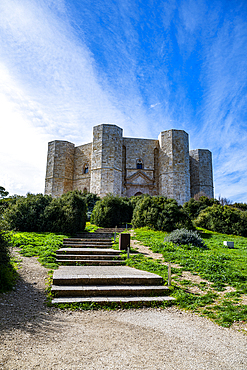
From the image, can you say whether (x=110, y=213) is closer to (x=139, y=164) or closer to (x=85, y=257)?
(x=85, y=257)

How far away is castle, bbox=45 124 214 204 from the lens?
89.5 feet

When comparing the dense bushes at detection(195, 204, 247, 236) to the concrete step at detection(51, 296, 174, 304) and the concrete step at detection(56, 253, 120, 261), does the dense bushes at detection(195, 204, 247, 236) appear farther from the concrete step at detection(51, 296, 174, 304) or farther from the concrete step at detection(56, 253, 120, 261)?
the concrete step at detection(51, 296, 174, 304)

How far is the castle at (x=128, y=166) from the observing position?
1073 inches

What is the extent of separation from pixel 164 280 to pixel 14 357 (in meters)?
3.57

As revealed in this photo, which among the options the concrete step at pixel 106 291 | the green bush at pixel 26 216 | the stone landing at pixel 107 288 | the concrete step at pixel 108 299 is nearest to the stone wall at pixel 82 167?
the green bush at pixel 26 216

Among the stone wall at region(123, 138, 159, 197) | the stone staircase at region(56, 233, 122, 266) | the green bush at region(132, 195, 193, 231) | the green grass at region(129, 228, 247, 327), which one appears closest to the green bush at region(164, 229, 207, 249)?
the green grass at region(129, 228, 247, 327)

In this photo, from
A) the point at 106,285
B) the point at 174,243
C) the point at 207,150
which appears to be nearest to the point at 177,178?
the point at 207,150

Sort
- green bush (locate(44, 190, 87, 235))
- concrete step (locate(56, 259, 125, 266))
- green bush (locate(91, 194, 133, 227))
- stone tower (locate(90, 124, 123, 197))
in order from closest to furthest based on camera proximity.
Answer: concrete step (locate(56, 259, 125, 266))
green bush (locate(44, 190, 87, 235))
green bush (locate(91, 194, 133, 227))
stone tower (locate(90, 124, 123, 197))

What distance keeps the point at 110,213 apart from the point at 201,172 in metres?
20.7

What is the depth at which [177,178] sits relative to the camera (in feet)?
90.6

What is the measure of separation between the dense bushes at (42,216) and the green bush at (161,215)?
12.6 ft

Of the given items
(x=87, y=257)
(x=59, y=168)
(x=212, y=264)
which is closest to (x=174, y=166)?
(x=59, y=168)

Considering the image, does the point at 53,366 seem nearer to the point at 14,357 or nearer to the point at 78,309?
the point at 14,357

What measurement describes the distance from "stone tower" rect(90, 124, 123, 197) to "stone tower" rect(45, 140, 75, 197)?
4.87 meters
